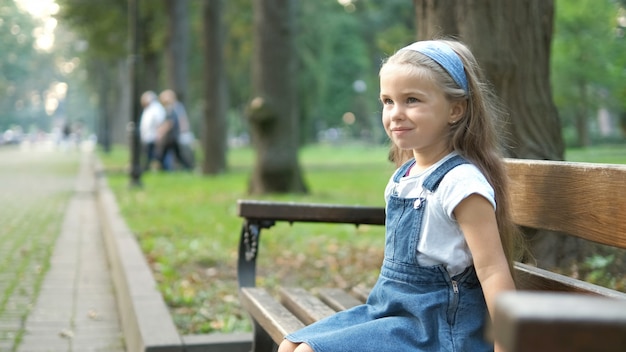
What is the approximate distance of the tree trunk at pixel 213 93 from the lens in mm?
19594

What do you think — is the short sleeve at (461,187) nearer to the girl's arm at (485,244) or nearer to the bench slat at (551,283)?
the girl's arm at (485,244)

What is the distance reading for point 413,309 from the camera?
2.21 m

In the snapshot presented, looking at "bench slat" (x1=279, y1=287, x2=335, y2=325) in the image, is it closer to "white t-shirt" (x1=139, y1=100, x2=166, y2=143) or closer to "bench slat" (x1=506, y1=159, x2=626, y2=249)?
"bench slat" (x1=506, y1=159, x2=626, y2=249)

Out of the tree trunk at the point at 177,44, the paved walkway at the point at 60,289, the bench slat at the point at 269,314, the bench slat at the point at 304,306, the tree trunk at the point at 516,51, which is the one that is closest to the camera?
the bench slat at the point at 269,314

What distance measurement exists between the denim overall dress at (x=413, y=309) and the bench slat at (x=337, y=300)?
3.23 feet

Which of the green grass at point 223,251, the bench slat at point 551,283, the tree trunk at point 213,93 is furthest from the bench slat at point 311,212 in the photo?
the tree trunk at point 213,93

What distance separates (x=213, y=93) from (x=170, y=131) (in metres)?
1.34

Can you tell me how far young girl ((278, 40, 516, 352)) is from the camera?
7.06 ft

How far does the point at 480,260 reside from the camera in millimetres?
2113

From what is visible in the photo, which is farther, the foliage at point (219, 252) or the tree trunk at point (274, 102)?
the tree trunk at point (274, 102)

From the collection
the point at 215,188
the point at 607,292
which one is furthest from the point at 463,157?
the point at 215,188

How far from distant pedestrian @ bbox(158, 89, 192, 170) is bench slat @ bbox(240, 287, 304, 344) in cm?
1673

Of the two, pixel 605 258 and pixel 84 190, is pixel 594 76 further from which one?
pixel 84 190

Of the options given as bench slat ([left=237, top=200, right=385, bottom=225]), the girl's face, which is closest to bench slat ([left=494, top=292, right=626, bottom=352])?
the girl's face
